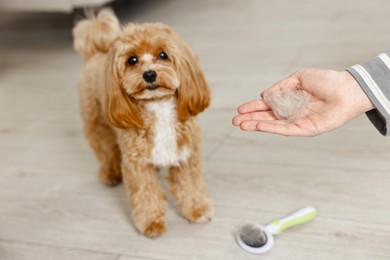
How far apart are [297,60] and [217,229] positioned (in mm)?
1214

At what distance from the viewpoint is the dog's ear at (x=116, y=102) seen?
3.88 ft

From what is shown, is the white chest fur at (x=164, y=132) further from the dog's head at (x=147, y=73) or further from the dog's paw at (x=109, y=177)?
the dog's paw at (x=109, y=177)

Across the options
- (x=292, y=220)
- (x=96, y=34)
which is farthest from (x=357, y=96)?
(x=96, y=34)

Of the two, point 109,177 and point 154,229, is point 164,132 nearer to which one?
point 154,229

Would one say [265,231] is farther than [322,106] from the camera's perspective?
Yes

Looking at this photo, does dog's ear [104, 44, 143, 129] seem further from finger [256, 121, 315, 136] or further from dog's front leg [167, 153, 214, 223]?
finger [256, 121, 315, 136]

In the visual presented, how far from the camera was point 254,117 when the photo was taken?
1112mm

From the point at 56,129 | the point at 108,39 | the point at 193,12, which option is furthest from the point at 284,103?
the point at 193,12

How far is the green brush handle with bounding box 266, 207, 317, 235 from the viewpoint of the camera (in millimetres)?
1204

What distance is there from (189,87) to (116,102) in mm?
186

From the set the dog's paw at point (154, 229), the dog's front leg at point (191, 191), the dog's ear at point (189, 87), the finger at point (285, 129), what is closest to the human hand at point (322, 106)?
the finger at point (285, 129)

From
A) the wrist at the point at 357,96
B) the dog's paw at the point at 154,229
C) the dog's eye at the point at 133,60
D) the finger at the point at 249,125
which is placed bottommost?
the dog's paw at the point at 154,229

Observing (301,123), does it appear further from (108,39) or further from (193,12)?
(193,12)

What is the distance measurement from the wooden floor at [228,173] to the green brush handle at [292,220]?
3 centimetres
